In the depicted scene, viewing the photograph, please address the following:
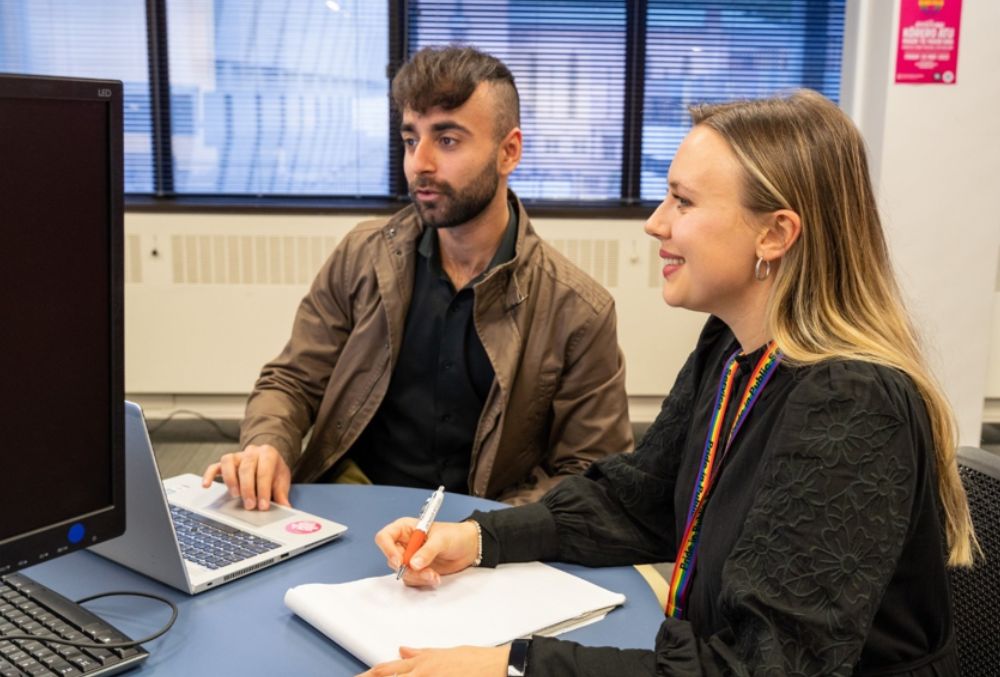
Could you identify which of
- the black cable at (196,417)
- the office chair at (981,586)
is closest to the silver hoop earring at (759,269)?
the office chair at (981,586)

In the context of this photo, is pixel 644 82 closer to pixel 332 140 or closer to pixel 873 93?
pixel 873 93

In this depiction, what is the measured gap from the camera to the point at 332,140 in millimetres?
4430

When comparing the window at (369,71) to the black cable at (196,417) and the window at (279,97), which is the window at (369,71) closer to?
the window at (279,97)

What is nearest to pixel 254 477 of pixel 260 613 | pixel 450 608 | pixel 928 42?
pixel 260 613

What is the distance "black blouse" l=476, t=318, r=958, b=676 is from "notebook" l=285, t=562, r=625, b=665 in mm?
124

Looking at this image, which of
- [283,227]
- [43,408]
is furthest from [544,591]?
[283,227]

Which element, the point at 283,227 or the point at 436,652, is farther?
the point at 283,227

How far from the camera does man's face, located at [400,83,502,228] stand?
212 centimetres

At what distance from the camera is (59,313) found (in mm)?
864

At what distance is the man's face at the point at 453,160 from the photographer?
2115mm

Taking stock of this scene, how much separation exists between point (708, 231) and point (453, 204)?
982mm

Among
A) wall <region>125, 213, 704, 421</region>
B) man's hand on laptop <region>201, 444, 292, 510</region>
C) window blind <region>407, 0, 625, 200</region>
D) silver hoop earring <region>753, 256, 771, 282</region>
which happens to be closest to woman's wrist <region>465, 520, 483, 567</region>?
man's hand on laptop <region>201, 444, 292, 510</region>

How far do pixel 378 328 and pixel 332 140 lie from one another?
252 centimetres

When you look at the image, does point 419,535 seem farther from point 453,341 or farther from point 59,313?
point 453,341
